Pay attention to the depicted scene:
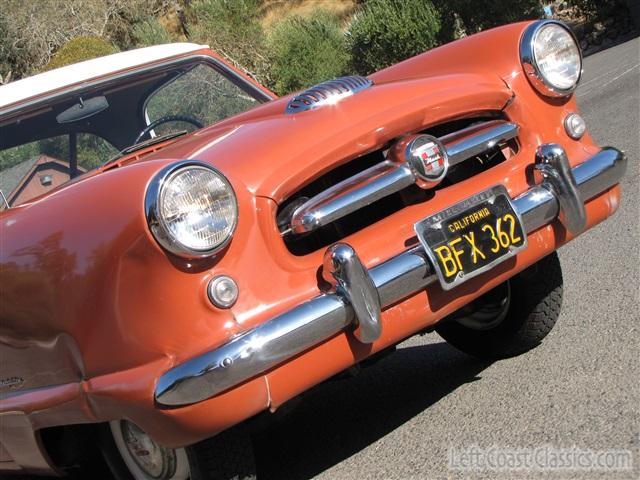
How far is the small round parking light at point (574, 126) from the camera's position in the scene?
3.46m

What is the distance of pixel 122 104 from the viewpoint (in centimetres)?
424

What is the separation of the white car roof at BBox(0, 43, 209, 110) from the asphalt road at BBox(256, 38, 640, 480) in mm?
1725

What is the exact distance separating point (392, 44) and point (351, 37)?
99cm

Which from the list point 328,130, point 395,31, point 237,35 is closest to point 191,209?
point 328,130

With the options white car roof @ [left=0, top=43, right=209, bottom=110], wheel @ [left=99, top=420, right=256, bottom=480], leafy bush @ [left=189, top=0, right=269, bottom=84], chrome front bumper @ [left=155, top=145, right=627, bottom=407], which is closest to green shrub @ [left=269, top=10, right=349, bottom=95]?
leafy bush @ [left=189, top=0, right=269, bottom=84]

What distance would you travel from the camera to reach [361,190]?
2.83m

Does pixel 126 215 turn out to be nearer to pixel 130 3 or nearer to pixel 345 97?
pixel 345 97

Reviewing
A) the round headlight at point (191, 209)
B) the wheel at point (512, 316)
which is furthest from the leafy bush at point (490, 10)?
the round headlight at point (191, 209)

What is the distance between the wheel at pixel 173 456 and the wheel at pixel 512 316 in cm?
108

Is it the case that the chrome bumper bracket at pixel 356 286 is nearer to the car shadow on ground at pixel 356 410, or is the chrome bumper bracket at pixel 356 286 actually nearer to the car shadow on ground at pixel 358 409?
the car shadow on ground at pixel 356 410

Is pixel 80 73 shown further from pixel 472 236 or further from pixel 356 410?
pixel 472 236

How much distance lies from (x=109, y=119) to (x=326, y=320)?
194 cm

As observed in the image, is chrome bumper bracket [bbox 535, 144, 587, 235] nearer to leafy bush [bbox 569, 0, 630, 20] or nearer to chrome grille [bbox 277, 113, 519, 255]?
chrome grille [bbox 277, 113, 519, 255]

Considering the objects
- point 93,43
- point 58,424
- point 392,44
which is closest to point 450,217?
point 58,424
